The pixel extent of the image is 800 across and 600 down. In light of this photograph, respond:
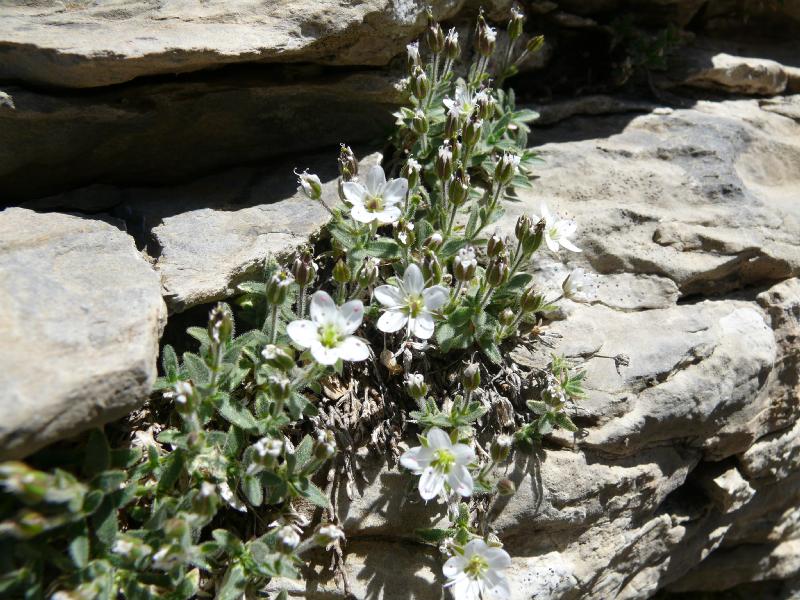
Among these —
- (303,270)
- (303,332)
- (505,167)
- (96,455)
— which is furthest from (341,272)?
(96,455)

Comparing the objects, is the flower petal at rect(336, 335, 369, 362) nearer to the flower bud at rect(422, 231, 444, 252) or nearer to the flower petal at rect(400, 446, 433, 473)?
the flower petal at rect(400, 446, 433, 473)

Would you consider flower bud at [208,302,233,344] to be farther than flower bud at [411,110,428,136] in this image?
No

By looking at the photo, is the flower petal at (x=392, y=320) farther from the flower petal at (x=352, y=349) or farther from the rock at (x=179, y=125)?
the rock at (x=179, y=125)

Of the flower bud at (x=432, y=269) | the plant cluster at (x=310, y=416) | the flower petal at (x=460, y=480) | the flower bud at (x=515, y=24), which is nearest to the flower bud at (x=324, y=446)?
the plant cluster at (x=310, y=416)

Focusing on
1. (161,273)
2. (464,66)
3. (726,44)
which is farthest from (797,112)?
(161,273)

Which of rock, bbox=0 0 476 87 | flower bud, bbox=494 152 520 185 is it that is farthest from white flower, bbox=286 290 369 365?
rock, bbox=0 0 476 87

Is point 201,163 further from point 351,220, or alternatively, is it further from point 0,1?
point 0,1
